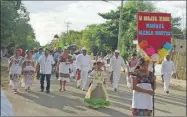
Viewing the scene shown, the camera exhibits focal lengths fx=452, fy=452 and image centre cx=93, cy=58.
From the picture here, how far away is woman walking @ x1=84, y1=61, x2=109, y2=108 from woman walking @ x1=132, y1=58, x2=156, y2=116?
4.33 meters

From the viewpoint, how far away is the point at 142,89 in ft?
26.0

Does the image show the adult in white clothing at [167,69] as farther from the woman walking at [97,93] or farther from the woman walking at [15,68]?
the woman walking at [15,68]

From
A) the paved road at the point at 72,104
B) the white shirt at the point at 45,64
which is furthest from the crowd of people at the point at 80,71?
the paved road at the point at 72,104

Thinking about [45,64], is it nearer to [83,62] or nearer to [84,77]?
[83,62]

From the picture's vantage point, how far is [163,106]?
45.5 ft

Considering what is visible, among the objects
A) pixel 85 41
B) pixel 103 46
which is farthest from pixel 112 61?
pixel 85 41

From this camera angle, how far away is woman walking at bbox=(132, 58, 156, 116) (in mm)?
7906

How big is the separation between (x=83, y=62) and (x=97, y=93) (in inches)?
165

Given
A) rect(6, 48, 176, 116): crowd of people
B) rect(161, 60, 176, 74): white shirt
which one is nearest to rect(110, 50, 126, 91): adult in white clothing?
rect(6, 48, 176, 116): crowd of people

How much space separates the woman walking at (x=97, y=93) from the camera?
12.5 meters

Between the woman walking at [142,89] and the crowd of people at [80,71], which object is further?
the crowd of people at [80,71]

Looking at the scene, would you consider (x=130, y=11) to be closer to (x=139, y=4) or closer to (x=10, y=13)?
(x=139, y=4)

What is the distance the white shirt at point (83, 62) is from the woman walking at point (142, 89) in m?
8.62

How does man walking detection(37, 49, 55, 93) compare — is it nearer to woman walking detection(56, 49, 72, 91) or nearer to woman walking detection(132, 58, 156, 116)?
woman walking detection(56, 49, 72, 91)
